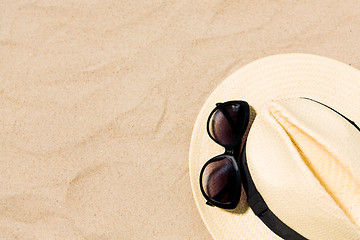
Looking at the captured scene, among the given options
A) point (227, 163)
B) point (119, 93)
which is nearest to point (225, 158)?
point (227, 163)

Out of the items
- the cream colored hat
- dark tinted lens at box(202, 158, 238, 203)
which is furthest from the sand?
the cream colored hat

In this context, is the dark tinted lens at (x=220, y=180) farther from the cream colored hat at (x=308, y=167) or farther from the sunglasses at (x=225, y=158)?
the cream colored hat at (x=308, y=167)

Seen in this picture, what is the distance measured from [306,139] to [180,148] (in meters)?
0.88

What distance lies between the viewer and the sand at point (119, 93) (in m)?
1.64

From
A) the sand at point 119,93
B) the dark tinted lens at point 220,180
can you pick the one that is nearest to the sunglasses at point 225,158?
the dark tinted lens at point 220,180

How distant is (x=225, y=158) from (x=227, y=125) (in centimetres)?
12

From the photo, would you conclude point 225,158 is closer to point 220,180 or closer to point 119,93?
point 220,180

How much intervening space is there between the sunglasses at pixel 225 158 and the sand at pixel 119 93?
17.9 inches

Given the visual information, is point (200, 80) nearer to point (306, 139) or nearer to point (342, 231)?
point (306, 139)

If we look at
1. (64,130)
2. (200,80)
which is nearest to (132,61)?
(200,80)

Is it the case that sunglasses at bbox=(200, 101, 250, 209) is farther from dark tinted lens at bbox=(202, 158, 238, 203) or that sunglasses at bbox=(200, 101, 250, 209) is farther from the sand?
the sand

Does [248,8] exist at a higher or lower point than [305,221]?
higher

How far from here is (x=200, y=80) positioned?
5.54 ft

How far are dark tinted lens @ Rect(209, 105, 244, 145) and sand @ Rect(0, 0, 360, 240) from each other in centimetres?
46
